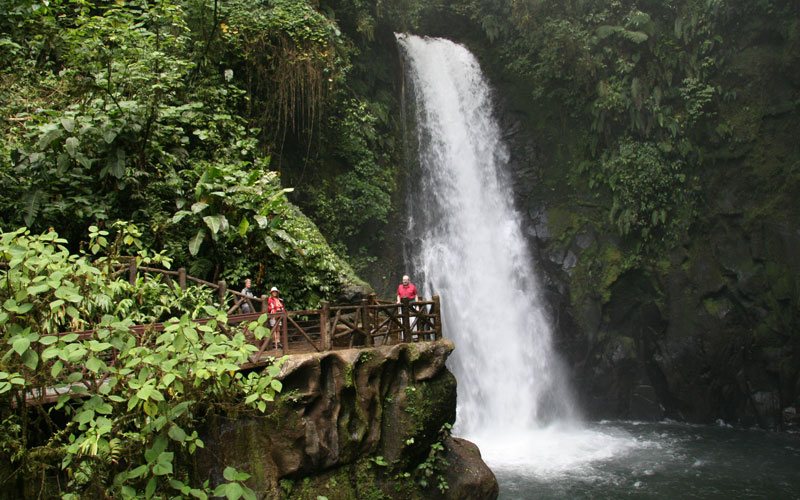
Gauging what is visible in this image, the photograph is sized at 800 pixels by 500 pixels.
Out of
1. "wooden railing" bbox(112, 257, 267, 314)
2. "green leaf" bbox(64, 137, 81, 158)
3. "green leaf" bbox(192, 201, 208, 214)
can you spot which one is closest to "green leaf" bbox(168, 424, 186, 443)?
"wooden railing" bbox(112, 257, 267, 314)

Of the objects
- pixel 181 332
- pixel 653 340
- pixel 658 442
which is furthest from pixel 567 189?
pixel 181 332

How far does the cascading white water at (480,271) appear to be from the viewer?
16.4m

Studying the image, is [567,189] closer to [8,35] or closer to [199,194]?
[199,194]

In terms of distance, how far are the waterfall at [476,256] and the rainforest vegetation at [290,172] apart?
3.18ft

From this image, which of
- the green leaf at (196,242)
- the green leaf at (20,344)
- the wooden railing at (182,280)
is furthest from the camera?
the green leaf at (196,242)

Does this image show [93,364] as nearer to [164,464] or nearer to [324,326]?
[164,464]

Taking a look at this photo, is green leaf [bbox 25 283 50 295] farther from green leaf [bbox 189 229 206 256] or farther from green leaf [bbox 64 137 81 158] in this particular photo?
green leaf [bbox 64 137 81 158]

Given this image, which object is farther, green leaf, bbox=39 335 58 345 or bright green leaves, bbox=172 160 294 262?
bright green leaves, bbox=172 160 294 262

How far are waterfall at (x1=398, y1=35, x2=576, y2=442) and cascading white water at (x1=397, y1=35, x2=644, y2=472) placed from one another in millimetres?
33

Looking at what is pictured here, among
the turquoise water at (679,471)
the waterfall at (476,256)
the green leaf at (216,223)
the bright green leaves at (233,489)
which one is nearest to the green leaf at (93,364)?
the bright green leaves at (233,489)

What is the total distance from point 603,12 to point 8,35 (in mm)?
16148

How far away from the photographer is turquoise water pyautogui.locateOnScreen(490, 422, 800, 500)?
1256cm

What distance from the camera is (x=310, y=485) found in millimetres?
8078

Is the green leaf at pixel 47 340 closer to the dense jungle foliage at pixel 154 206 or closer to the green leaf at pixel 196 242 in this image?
the dense jungle foliage at pixel 154 206
